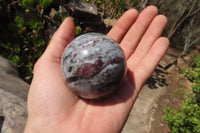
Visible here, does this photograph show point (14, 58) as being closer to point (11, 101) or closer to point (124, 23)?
point (11, 101)

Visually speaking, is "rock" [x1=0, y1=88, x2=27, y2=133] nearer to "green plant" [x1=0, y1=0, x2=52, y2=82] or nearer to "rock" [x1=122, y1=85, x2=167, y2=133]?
"green plant" [x1=0, y1=0, x2=52, y2=82]

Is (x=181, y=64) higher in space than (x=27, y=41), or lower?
lower

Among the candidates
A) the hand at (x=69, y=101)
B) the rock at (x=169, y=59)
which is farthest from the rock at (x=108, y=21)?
the rock at (x=169, y=59)

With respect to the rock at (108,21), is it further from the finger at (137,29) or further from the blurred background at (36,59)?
the finger at (137,29)

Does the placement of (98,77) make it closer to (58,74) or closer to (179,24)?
(58,74)

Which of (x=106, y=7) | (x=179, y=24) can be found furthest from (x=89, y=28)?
(x=179, y=24)

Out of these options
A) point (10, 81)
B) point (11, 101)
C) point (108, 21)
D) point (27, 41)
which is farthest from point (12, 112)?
point (108, 21)

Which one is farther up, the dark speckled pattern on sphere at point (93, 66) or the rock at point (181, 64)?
the dark speckled pattern on sphere at point (93, 66)
